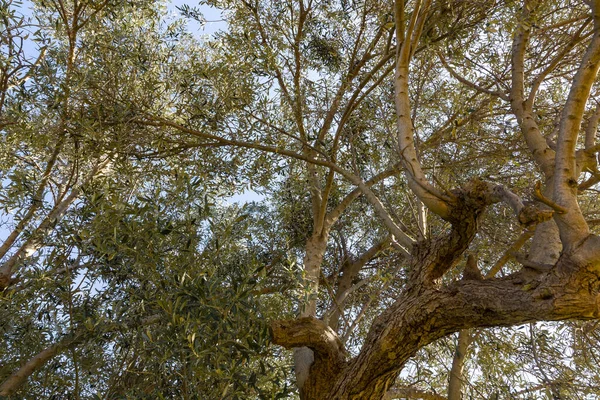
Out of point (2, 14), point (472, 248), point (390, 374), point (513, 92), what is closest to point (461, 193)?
point (390, 374)

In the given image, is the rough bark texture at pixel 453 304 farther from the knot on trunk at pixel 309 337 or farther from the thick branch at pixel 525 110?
the thick branch at pixel 525 110

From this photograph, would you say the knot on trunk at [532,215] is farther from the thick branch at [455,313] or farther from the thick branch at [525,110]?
the thick branch at [525,110]

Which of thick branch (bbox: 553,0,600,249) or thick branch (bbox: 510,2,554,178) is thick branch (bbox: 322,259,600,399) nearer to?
thick branch (bbox: 553,0,600,249)

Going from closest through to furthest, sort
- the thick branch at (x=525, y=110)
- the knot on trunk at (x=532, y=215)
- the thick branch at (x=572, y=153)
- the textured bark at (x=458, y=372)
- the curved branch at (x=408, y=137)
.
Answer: the knot on trunk at (x=532, y=215)
the thick branch at (x=572, y=153)
the curved branch at (x=408, y=137)
the thick branch at (x=525, y=110)
the textured bark at (x=458, y=372)

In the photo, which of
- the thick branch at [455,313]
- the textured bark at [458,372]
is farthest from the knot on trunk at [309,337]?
the textured bark at [458,372]

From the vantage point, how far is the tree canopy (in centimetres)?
313

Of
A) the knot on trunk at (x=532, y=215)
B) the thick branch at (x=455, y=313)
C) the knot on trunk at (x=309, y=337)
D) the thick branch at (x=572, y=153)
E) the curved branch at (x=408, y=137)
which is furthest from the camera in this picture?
the knot on trunk at (x=309, y=337)

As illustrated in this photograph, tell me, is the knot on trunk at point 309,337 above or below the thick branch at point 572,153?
below

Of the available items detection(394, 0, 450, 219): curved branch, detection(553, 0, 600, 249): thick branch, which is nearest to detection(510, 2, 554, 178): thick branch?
detection(553, 0, 600, 249): thick branch

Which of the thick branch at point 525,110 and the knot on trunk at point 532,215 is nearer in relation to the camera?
the knot on trunk at point 532,215

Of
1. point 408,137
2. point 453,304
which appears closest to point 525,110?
point 408,137

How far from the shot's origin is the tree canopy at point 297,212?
123 inches

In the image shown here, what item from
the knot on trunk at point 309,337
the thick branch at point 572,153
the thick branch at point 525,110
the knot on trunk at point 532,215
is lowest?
the knot on trunk at point 309,337

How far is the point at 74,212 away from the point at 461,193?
368cm
